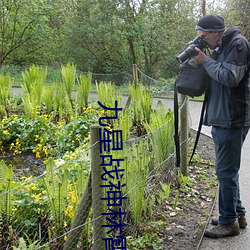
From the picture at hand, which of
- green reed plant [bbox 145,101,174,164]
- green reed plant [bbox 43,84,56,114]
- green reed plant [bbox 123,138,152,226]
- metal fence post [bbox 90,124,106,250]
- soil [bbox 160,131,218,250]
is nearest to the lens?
metal fence post [bbox 90,124,106,250]

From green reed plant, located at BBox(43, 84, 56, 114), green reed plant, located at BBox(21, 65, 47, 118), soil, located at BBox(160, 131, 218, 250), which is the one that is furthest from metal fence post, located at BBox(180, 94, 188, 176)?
green reed plant, located at BBox(43, 84, 56, 114)

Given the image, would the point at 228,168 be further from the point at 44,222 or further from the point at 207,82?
the point at 44,222

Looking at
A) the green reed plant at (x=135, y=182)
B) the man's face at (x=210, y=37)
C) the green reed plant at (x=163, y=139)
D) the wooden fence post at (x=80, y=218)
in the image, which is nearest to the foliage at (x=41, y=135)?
the green reed plant at (x=163, y=139)

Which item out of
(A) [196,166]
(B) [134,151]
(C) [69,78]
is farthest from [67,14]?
(B) [134,151]

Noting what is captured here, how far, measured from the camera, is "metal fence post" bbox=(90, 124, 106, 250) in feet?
7.84

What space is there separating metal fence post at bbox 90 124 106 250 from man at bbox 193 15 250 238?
1.11 m

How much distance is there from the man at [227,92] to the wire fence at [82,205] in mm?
710

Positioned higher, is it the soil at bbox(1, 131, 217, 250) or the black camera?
the black camera

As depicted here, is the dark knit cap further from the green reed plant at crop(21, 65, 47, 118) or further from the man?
the green reed plant at crop(21, 65, 47, 118)

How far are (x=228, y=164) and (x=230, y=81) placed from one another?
716mm

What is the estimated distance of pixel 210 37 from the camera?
3.03 m

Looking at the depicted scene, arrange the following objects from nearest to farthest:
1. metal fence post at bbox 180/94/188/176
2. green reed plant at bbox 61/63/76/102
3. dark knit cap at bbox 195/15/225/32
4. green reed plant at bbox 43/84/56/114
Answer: dark knit cap at bbox 195/15/225/32 < metal fence post at bbox 180/94/188/176 < green reed plant at bbox 43/84/56/114 < green reed plant at bbox 61/63/76/102

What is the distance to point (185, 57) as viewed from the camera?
3084 millimetres

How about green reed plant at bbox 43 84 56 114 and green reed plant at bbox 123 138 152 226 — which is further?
green reed plant at bbox 43 84 56 114
